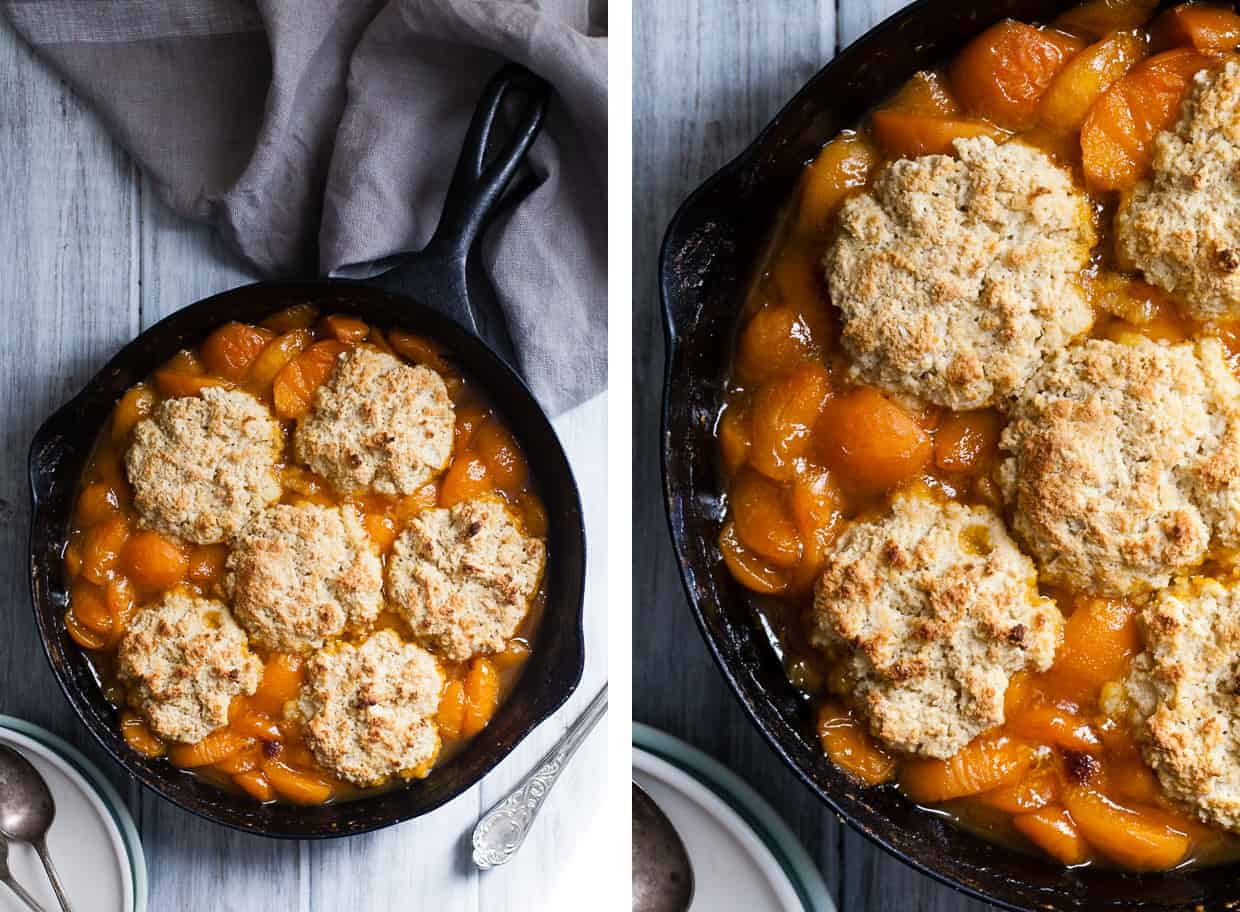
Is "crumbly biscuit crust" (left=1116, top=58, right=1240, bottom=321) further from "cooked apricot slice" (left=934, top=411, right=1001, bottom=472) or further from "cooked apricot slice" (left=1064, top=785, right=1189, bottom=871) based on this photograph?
"cooked apricot slice" (left=1064, top=785, right=1189, bottom=871)

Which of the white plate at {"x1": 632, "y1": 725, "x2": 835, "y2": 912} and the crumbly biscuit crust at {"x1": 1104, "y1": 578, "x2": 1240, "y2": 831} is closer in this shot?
the crumbly biscuit crust at {"x1": 1104, "y1": 578, "x2": 1240, "y2": 831}

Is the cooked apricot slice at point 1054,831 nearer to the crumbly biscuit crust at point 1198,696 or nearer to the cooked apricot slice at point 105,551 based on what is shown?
the crumbly biscuit crust at point 1198,696

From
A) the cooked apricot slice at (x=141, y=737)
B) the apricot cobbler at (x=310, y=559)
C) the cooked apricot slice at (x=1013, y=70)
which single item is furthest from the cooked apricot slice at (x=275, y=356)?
the cooked apricot slice at (x=1013, y=70)

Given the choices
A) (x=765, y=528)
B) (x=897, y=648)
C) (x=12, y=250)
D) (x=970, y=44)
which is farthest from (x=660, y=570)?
(x=12, y=250)

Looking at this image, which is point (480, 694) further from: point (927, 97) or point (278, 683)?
point (927, 97)

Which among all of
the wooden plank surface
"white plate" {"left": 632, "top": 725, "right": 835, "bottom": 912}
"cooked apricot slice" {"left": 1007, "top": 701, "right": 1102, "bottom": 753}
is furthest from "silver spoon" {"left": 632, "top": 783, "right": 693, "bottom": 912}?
"cooked apricot slice" {"left": 1007, "top": 701, "right": 1102, "bottom": 753}

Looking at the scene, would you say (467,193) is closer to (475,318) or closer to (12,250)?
(475,318)
